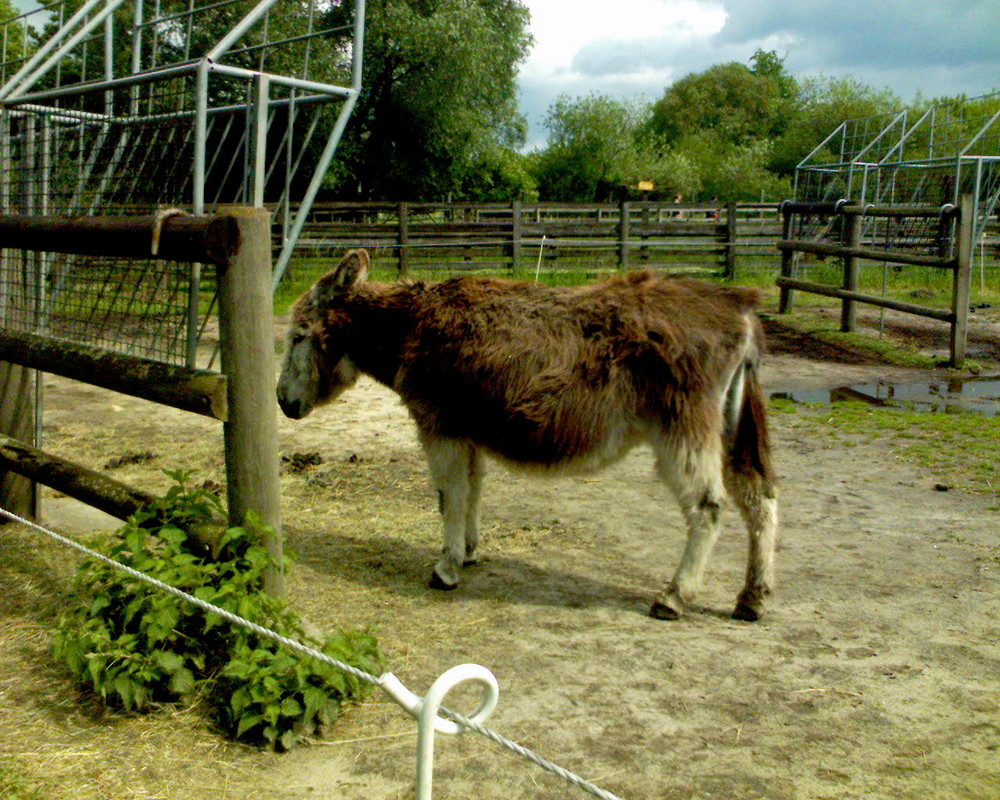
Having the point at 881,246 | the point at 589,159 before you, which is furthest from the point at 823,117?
the point at 881,246

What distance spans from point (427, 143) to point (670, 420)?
2871 centimetres

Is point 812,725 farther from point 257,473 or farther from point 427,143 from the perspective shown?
point 427,143

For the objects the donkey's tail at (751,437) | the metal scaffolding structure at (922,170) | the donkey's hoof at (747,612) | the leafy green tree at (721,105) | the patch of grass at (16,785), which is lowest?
the patch of grass at (16,785)

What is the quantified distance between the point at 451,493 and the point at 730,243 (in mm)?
19388

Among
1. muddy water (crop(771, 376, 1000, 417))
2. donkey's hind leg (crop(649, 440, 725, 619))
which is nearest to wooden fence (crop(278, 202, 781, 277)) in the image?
muddy water (crop(771, 376, 1000, 417))

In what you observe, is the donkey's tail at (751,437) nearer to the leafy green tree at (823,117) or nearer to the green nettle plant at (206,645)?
the green nettle plant at (206,645)

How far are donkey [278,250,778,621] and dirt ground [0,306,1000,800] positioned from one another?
411 millimetres

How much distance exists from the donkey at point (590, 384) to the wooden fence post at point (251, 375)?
1.15 meters

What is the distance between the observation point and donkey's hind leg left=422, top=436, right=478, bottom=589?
16.4 feet

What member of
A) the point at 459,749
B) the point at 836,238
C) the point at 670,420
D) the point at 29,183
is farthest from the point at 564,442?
the point at 836,238

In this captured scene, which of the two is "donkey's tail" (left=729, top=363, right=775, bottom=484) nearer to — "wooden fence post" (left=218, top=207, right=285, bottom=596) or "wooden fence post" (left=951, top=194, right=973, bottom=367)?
"wooden fence post" (left=218, top=207, right=285, bottom=596)

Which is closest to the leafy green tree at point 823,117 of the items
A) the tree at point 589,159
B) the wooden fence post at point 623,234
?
the tree at point 589,159

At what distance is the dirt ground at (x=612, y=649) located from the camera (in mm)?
3207

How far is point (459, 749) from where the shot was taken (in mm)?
3375
